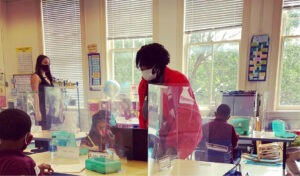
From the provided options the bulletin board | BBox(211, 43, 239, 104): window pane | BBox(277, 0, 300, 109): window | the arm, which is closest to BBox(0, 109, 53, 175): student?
the arm

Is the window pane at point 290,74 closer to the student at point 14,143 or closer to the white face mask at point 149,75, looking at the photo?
the white face mask at point 149,75

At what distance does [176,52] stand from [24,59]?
356 cm

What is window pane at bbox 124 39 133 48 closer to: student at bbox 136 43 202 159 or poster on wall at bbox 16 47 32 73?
poster on wall at bbox 16 47 32 73

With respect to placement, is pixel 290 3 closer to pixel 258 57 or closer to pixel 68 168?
pixel 258 57

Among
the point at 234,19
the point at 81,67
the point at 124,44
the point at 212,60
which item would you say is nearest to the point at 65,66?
the point at 81,67

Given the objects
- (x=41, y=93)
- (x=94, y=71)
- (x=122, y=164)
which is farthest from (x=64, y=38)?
(x=122, y=164)

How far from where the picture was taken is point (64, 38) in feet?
16.3

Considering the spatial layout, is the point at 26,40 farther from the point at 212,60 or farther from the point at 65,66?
the point at 212,60

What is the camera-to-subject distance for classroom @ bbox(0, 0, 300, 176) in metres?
3.35

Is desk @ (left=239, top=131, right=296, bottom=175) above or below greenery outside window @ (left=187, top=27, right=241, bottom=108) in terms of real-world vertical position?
below

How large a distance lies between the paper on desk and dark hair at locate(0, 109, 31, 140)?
40 cm

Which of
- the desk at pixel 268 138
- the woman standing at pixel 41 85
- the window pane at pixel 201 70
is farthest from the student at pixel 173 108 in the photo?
the window pane at pixel 201 70

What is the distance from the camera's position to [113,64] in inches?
187

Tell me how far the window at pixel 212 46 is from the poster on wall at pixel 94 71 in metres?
1.83
